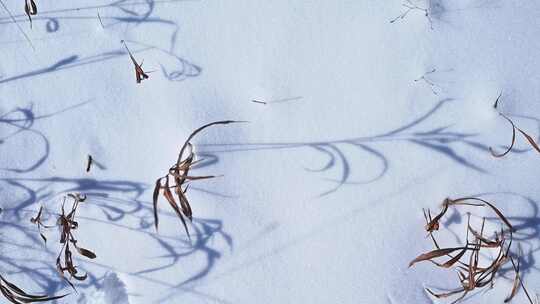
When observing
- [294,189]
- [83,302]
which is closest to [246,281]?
[294,189]

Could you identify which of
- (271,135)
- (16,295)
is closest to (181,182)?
(271,135)

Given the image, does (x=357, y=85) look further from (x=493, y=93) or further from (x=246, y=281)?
(x=246, y=281)

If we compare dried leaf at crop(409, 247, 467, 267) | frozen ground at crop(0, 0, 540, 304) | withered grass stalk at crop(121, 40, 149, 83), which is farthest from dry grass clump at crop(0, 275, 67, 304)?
dried leaf at crop(409, 247, 467, 267)

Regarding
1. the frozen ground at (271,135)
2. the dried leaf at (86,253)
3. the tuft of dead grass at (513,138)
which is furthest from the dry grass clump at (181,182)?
the tuft of dead grass at (513,138)

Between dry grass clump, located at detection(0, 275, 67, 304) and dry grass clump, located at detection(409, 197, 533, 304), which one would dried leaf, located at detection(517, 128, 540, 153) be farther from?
dry grass clump, located at detection(0, 275, 67, 304)

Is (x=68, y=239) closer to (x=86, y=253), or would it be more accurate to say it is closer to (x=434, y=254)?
(x=86, y=253)

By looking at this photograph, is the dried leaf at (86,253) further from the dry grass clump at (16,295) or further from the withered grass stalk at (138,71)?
the withered grass stalk at (138,71)
